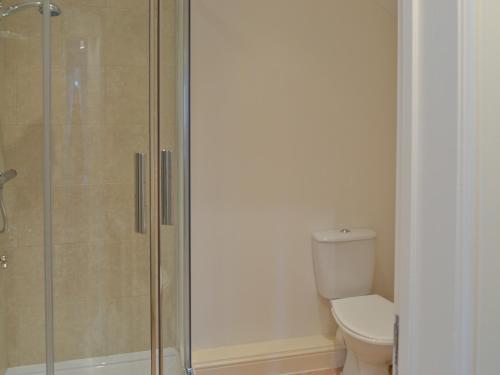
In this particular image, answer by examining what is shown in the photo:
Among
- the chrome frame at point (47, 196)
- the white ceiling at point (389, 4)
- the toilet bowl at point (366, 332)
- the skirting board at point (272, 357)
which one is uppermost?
the white ceiling at point (389, 4)

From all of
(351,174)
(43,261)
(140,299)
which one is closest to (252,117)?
(351,174)

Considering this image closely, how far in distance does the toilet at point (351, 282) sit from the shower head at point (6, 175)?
5.13ft

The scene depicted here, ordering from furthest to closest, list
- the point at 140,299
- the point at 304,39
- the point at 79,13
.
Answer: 1. the point at 304,39
2. the point at 140,299
3. the point at 79,13

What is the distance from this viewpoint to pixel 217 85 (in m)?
2.18

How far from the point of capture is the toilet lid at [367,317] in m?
1.86

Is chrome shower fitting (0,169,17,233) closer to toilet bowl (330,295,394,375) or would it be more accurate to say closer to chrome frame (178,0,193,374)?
chrome frame (178,0,193,374)

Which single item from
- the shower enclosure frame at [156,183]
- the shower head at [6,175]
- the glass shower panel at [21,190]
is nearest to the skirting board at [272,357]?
the shower enclosure frame at [156,183]

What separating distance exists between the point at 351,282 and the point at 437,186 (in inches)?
71.6

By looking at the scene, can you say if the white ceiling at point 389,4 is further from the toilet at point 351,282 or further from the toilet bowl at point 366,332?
the toilet bowl at point 366,332

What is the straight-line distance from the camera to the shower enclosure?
6.09 ft

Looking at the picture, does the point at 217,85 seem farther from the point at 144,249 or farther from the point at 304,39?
the point at 144,249

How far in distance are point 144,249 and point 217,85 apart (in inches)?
36.5

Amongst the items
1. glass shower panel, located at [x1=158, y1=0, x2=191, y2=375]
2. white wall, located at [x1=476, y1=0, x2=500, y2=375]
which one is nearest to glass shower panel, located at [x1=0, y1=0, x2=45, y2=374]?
glass shower panel, located at [x1=158, y1=0, x2=191, y2=375]

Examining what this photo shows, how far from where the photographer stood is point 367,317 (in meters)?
2.03
